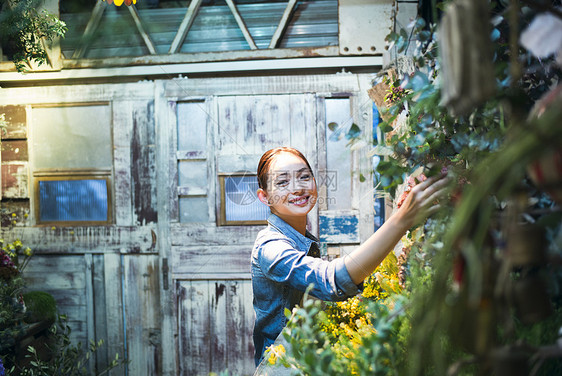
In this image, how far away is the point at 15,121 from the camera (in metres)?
2.85

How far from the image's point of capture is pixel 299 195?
1.41 metres

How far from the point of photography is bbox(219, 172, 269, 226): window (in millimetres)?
2730

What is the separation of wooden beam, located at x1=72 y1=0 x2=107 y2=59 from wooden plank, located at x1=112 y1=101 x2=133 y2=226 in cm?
42

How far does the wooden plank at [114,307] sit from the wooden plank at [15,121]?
3.33ft

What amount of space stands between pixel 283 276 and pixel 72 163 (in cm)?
223

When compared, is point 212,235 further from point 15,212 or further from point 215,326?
point 15,212

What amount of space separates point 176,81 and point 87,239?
1211mm

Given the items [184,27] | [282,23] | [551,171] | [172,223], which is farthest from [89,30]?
[551,171]

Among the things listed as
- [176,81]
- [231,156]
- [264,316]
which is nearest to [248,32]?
[176,81]

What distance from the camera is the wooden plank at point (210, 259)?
2.72 m

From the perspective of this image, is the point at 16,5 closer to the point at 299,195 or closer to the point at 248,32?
the point at 248,32

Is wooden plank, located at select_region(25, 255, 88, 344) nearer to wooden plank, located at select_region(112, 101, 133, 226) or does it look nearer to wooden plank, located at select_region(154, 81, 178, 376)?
wooden plank, located at select_region(112, 101, 133, 226)

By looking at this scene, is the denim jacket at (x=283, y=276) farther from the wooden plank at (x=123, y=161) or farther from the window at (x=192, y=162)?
the wooden plank at (x=123, y=161)

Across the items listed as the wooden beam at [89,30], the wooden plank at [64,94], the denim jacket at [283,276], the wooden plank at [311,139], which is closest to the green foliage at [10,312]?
the wooden plank at [64,94]
